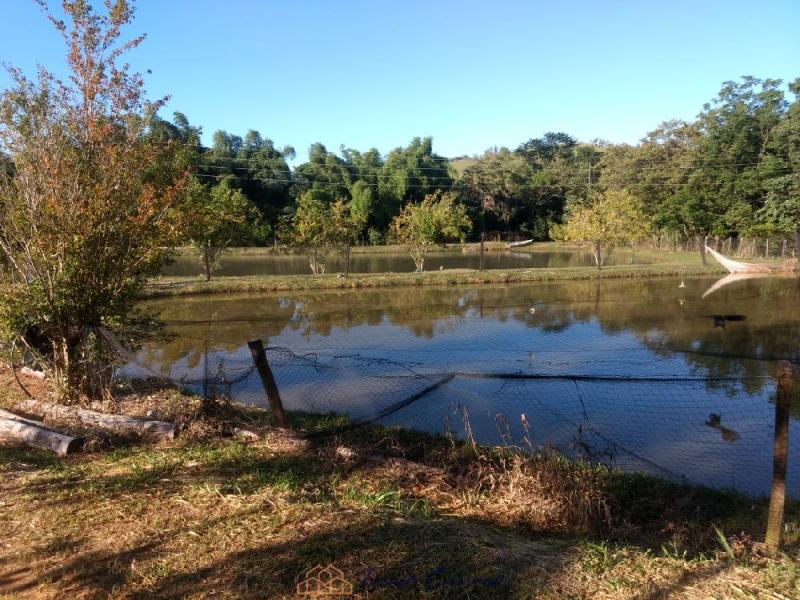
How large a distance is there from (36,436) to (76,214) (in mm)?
2859

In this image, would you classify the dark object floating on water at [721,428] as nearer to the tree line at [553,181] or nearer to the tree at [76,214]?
the tree at [76,214]

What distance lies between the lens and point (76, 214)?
7.29 meters

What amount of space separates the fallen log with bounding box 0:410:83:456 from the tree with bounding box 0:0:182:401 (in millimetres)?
1237

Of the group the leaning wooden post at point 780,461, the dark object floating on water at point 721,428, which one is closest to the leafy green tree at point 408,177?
the dark object floating on water at point 721,428

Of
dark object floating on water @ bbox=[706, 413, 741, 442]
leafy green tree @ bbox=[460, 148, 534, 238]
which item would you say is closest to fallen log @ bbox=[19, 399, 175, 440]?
dark object floating on water @ bbox=[706, 413, 741, 442]

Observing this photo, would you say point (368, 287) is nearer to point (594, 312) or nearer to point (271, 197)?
point (594, 312)

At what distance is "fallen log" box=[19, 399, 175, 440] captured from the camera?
21.2 ft

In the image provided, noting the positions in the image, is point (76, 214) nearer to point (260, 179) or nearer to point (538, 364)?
point (538, 364)

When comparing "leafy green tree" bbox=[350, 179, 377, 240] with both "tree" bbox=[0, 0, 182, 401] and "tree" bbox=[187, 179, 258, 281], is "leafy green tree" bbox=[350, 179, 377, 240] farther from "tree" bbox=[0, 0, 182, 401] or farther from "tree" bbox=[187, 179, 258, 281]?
"tree" bbox=[0, 0, 182, 401]

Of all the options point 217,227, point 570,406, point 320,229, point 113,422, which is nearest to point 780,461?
point 570,406

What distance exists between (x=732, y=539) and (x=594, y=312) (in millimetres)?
15024

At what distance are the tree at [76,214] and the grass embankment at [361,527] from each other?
7.26 ft

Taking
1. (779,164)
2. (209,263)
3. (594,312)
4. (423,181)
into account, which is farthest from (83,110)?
(423,181)

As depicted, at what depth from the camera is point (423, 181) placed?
2707 inches
